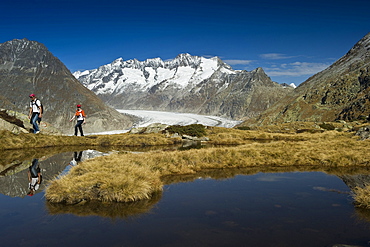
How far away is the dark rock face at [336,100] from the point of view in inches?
4805

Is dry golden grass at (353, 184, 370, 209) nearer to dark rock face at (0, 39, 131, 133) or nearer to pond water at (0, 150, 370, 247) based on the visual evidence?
pond water at (0, 150, 370, 247)

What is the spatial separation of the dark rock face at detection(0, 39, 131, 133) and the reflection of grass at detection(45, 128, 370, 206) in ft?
306

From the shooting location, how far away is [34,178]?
17.7 m

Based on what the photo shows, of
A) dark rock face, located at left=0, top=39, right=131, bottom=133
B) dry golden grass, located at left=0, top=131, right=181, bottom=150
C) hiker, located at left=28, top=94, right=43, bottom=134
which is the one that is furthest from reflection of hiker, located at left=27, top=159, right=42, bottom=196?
dark rock face, located at left=0, top=39, right=131, bottom=133

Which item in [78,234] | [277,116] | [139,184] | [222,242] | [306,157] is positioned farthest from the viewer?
[277,116]

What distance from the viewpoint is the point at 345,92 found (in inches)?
5531

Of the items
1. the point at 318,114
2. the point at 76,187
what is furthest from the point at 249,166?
the point at 318,114

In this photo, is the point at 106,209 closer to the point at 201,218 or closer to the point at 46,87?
the point at 201,218

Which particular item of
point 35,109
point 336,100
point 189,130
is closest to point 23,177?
point 35,109

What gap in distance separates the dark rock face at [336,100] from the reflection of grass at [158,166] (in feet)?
334

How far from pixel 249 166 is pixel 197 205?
1157 centimetres

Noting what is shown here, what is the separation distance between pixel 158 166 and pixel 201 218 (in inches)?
404

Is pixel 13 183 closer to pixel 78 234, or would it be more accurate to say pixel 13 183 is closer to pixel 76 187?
pixel 76 187

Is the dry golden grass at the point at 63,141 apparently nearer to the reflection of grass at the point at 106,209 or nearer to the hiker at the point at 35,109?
the hiker at the point at 35,109
